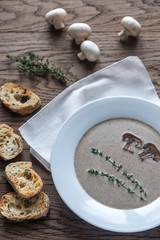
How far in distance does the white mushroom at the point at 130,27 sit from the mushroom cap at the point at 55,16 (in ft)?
1.19

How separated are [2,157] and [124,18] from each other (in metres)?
1.09

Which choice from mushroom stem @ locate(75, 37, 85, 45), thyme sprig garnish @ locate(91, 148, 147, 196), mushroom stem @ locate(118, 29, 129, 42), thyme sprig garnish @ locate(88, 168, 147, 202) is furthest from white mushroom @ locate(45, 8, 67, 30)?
thyme sprig garnish @ locate(88, 168, 147, 202)

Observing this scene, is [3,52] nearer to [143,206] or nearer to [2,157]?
[2,157]

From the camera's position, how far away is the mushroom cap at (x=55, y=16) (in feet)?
7.63

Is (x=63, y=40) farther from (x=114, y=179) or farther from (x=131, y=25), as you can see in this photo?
(x=114, y=179)

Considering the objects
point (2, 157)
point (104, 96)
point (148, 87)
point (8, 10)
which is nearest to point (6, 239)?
point (2, 157)

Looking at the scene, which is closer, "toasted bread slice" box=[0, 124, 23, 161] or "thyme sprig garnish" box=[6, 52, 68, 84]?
"toasted bread slice" box=[0, 124, 23, 161]

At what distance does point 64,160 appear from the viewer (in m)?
2.04

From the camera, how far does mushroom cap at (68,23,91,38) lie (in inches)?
90.4

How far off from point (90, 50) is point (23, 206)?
0.97 m

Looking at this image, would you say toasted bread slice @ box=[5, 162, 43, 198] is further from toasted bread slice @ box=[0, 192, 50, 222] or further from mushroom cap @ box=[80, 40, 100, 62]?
mushroom cap @ box=[80, 40, 100, 62]

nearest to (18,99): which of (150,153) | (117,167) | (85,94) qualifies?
(85,94)

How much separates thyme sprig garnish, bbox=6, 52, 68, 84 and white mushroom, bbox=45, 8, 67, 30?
0.74 feet

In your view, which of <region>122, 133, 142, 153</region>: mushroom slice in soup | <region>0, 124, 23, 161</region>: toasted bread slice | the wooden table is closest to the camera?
<region>122, 133, 142, 153</region>: mushroom slice in soup
